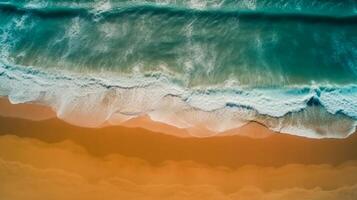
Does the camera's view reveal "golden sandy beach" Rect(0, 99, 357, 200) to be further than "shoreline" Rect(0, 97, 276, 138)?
No

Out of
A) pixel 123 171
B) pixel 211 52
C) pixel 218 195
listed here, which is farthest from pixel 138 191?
pixel 211 52

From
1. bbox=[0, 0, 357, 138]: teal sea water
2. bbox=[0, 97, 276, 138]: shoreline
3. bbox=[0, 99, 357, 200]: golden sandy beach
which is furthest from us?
bbox=[0, 0, 357, 138]: teal sea water

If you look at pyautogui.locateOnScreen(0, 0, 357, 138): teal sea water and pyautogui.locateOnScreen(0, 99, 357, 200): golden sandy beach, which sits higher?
pyautogui.locateOnScreen(0, 0, 357, 138): teal sea water

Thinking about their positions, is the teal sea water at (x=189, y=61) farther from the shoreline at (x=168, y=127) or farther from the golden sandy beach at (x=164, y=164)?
the golden sandy beach at (x=164, y=164)

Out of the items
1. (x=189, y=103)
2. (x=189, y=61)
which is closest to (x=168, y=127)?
(x=189, y=103)

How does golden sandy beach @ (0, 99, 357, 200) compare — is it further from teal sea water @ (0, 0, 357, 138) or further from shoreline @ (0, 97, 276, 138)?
teal sea water @ (0, 0, 357, 138)

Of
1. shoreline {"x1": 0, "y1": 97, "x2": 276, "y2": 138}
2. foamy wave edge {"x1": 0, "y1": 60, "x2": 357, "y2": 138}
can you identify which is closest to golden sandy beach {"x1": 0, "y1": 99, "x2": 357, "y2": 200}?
shoreline {"x1": 0, "y1": 97, "x2": 276, "y2": 138}
